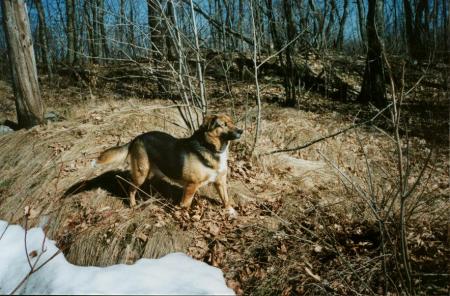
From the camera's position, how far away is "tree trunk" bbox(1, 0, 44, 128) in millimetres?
7363

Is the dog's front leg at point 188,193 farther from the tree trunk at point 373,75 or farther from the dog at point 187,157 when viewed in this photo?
the tree trunk at point 373,75

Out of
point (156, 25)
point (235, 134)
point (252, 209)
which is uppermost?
point (156, 25)

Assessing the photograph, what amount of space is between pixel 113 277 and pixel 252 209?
8.48ft

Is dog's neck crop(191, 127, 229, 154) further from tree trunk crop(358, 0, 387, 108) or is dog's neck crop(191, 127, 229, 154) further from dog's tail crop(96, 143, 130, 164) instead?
tree trunk crop(358, 0, 387, 108)

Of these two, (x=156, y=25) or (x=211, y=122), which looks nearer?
(x=211, y=122)

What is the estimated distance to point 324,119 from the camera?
939cm

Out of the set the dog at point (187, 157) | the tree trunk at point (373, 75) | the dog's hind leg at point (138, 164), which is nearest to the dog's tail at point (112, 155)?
the dog at point (187, 157)

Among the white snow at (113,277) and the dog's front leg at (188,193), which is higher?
the dog's front leg at (188,193)

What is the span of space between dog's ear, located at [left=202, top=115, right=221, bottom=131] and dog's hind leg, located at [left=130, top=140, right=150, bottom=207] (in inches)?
35.9

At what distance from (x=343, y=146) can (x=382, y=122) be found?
1.99 meters

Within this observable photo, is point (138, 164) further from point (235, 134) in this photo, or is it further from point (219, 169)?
point (235, 134)

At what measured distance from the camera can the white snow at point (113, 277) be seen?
2.88m

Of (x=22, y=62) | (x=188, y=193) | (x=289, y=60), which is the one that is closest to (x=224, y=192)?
(x=188, y=193)

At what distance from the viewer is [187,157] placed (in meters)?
4.90
